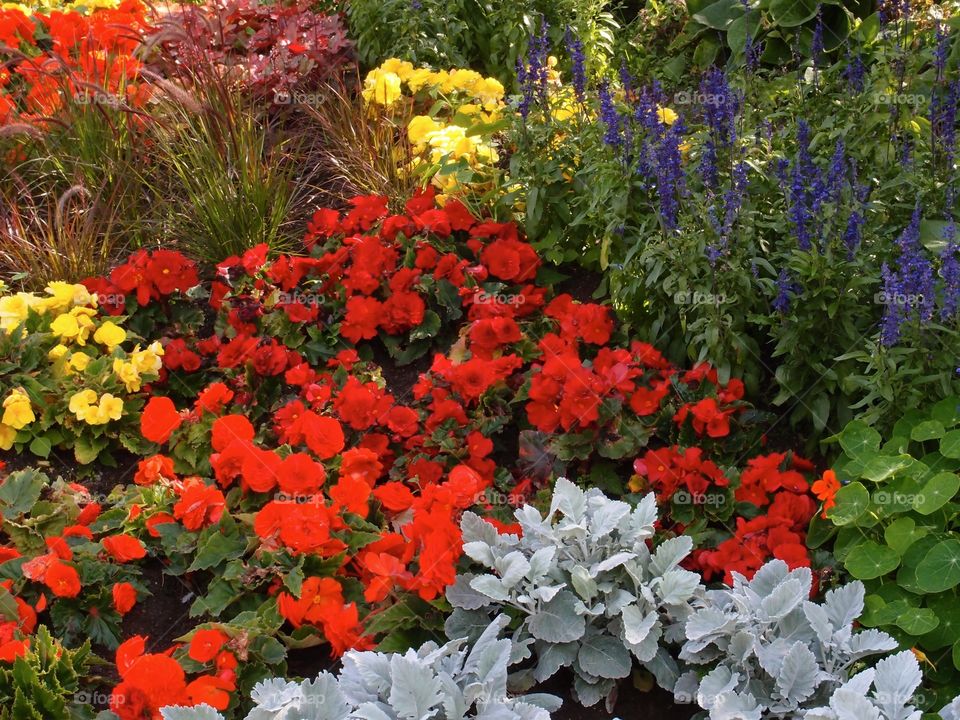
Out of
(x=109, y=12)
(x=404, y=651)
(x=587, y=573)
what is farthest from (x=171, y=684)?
(x=109, y=12)

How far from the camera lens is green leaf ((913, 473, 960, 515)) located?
2.96m

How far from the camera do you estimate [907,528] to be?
9.94 feet

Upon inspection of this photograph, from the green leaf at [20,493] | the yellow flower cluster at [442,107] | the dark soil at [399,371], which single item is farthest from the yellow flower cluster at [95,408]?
the yellow flower cluster at [442,107]

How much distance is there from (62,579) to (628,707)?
173cm

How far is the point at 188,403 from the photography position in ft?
15.0

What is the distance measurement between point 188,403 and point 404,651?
183cm

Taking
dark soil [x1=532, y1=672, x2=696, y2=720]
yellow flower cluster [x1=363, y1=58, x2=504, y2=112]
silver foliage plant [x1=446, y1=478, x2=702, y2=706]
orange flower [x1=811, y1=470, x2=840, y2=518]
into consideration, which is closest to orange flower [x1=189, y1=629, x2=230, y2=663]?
silver foliage plant [x1=446, y1=478, x2=702, y2=706]

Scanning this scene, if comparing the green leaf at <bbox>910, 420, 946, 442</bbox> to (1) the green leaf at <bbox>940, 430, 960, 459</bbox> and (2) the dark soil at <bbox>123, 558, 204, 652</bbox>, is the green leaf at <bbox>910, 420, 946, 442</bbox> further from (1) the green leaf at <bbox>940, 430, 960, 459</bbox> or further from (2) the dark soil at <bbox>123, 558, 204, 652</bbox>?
(2) the dark soil at <bbox>123, 558, 204, 652</bbox>

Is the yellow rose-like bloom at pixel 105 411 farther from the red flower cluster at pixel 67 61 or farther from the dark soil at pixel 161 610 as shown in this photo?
the red flower cluster at pixel 67 61

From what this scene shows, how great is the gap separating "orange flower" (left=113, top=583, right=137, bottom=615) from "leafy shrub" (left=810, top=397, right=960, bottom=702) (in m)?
2.11

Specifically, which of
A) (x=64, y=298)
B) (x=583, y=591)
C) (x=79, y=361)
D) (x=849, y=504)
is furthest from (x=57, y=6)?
(x=849, y=504)

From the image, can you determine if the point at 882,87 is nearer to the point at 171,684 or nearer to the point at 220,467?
the point at 220,467

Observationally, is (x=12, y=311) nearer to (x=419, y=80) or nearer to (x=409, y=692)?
(x=419, y=80)

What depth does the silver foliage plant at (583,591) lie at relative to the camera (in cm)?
303
